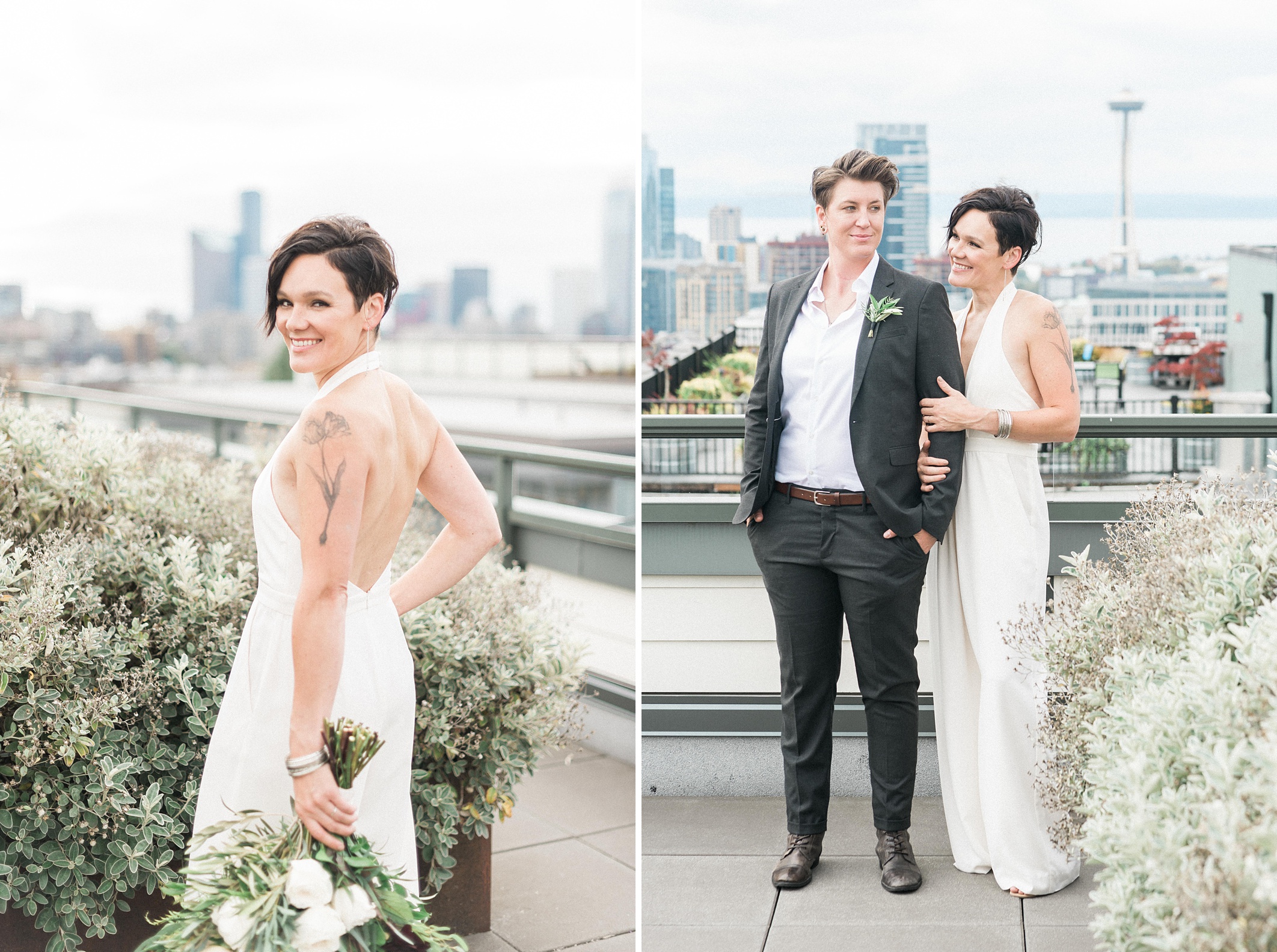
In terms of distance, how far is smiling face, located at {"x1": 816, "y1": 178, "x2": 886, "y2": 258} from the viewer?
3.25 m

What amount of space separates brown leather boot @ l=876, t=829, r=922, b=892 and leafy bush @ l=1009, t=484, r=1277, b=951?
0.84 m

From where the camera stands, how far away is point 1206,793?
150 cm

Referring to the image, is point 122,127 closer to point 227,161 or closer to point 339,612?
point 227,161

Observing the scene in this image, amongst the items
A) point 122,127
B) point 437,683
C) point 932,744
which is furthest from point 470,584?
point 122,127

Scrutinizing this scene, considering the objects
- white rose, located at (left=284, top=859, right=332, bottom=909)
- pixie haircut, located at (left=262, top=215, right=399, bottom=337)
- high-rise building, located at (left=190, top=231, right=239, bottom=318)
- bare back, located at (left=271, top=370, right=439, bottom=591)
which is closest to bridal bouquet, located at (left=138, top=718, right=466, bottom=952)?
white rose, located at (left=284, top=859, right=332, bottom=909)

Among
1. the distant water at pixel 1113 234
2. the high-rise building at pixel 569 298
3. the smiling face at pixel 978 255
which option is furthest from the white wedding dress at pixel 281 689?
the high-rise building at pixel 569 298

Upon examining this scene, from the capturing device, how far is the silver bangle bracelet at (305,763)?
1964 millimetres

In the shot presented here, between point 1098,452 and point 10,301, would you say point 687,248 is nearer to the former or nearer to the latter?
point 1098,452

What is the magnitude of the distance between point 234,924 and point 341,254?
1.19 meters

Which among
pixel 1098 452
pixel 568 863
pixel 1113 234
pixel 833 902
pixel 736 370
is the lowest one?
pixel 568 863

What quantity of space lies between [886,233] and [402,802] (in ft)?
11.7

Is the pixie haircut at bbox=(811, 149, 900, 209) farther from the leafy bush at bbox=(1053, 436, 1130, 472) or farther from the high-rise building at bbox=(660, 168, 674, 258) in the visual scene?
the high-rise building at bbox=(660, 168, 674, 258)

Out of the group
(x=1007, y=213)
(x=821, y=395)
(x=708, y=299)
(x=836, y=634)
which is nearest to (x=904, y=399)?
(x=821, y=395)

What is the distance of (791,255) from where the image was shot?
5.35m
